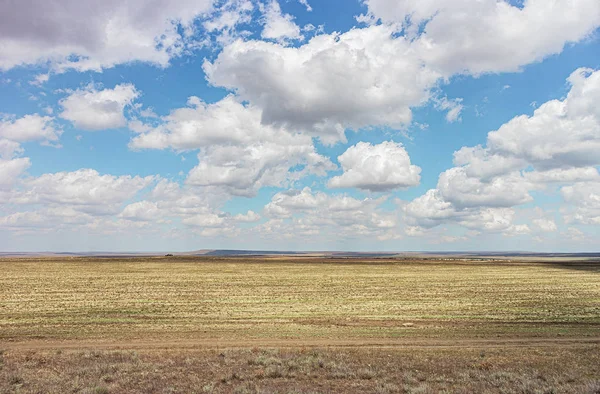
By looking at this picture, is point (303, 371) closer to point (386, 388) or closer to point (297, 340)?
point (386, 388)

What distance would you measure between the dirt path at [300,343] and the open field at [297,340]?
9 cm

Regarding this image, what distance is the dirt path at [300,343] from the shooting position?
22.1 m

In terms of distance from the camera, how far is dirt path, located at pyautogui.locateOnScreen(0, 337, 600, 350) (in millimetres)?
22094

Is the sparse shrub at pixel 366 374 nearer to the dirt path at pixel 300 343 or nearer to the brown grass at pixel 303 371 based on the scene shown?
the brown grass at pixel 303 371

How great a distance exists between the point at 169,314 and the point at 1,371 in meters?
16.2

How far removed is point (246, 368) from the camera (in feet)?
56.9

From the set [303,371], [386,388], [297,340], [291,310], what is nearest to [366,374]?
[386,388]

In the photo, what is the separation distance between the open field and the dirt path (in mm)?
91

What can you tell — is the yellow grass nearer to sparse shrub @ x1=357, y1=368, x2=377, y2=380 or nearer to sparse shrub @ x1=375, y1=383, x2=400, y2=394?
sparse shrub @ x1=357, y1=368, x2=377, y2=380

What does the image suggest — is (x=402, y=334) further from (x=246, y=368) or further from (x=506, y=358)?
(x=246, y=368)

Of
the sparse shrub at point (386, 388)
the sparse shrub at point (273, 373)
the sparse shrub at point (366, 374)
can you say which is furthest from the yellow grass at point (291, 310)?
the sparse shrub at point (386, 388)

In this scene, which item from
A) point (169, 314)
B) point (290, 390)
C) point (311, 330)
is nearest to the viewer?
point (290, 390)

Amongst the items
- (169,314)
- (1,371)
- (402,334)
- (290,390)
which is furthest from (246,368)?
(169,314)

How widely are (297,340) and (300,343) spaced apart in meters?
0.79
